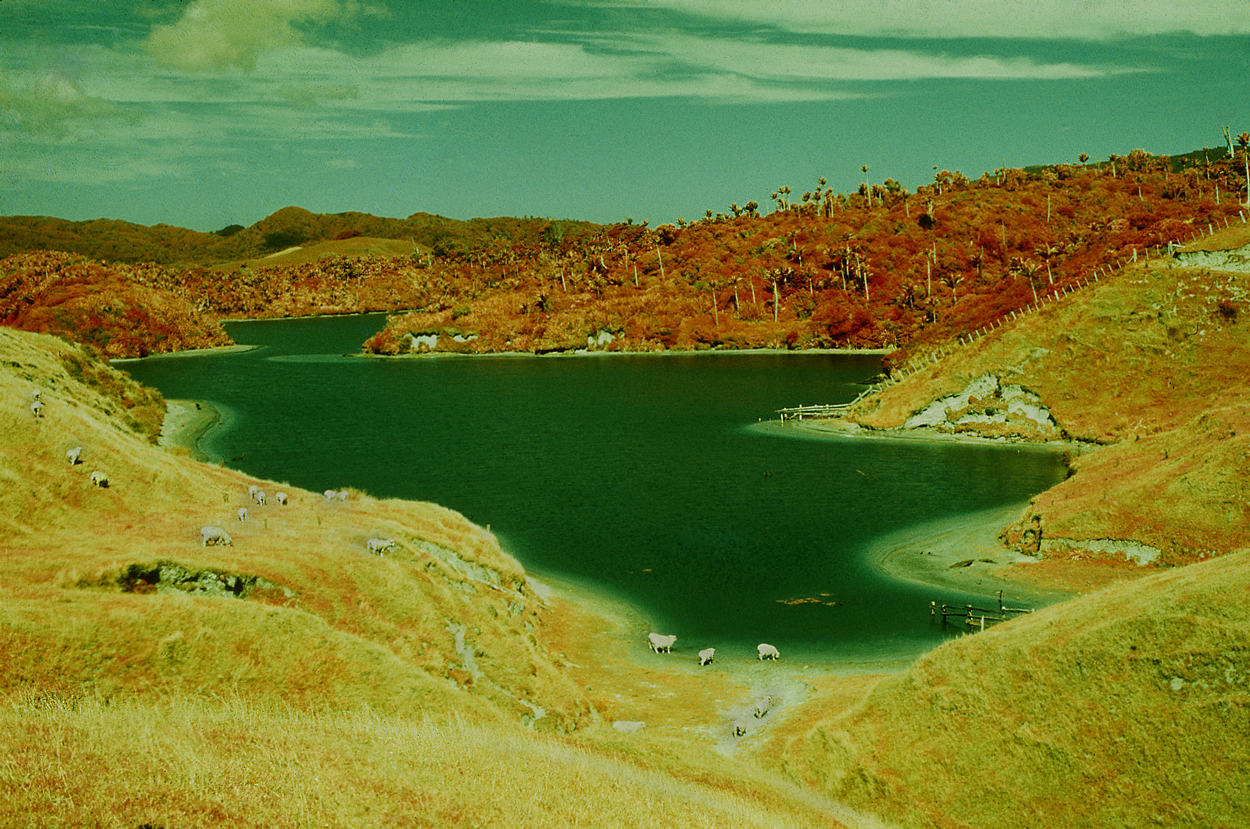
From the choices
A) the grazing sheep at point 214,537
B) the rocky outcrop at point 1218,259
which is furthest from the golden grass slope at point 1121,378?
the grazing sheep at point 214,537

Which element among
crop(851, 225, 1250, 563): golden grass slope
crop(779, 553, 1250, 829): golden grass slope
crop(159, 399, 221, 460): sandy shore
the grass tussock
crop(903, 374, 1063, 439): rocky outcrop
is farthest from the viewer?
crop(159, 399, 221, 460): sandy shore

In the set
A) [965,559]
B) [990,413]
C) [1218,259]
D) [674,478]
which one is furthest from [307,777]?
[1218,259]

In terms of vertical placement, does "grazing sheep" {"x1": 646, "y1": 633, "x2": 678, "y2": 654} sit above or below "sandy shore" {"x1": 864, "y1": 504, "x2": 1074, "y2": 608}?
above

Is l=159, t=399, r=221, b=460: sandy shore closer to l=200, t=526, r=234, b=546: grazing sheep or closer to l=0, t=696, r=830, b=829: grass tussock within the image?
l=200, t=526, r=234, b=546: grazing sheep

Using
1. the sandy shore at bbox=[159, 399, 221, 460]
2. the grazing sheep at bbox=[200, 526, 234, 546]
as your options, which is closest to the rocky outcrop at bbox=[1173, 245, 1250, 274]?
the grazing sheep at bbox=[200, 526, 234, 546]

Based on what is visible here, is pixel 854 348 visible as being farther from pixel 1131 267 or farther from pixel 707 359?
pixel 1131 267

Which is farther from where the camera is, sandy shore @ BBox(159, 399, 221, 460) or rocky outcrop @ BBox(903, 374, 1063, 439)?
sandy shore @ BBox(159, 399, 221, 460)

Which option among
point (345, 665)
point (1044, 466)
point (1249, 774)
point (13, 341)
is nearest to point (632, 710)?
point (345, 665)

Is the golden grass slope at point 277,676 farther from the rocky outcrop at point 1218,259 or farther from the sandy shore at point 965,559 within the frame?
the rocky outcrop at point 1218,259
